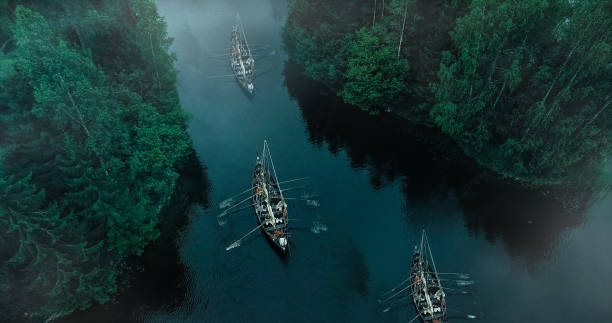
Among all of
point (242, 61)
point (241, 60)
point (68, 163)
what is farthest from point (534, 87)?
point (68, 163)

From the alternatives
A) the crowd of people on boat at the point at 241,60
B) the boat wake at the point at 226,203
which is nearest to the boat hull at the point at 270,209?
the boat wake at the point at 226,203

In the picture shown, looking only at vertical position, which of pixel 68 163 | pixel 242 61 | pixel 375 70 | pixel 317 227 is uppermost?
pixel 375 70

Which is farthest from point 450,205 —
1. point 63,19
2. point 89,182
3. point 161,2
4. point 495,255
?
point 161,2

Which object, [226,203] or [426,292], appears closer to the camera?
[426,292]

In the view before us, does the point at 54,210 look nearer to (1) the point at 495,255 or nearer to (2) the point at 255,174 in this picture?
(2) the point at 255,174

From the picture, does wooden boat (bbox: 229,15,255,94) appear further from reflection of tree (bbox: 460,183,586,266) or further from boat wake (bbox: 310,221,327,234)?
reflection of tree (bbox: 460,183,586,266)

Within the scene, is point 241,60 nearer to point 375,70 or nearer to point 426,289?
point 375,70
